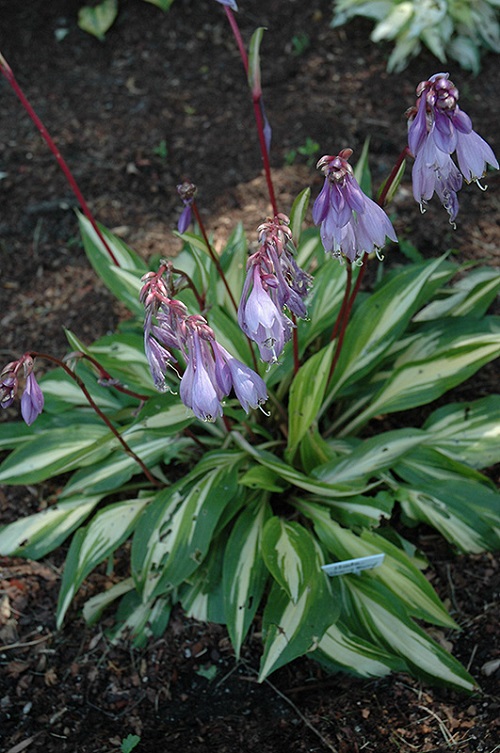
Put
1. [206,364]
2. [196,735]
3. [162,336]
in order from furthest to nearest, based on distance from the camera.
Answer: [196,735], [162,336], [206,364]

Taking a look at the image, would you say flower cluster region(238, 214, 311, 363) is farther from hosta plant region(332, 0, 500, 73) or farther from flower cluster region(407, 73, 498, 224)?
hosta plant region(332, 0, 500, 73)

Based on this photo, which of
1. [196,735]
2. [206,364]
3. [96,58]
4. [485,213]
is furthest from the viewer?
[96,58]

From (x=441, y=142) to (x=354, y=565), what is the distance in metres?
1.38

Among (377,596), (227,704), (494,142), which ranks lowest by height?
(227,704)

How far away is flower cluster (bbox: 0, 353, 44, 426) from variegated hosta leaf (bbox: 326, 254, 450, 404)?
1.31 meters

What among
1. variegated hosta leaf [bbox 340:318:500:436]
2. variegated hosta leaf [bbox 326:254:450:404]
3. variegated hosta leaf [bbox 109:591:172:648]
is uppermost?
variegated hosta leaf [bbox 326:254:450:404]

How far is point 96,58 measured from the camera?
5.45 metres

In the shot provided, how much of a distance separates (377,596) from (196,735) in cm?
76

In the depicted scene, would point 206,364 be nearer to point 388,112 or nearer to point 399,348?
point 399,348

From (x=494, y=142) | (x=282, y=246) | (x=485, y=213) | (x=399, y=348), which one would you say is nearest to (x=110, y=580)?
(x=399, y=348)

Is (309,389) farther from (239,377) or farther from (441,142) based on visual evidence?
(441,142)

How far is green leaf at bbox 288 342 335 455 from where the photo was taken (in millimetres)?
2676

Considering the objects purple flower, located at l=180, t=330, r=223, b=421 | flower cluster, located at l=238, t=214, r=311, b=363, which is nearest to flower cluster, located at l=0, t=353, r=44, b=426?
purple flower, located at l=180, t=330, r=223, b=421

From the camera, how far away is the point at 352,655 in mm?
2570
